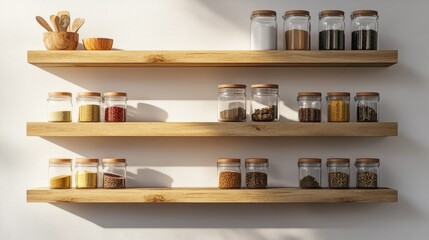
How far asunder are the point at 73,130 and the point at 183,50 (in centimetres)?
59

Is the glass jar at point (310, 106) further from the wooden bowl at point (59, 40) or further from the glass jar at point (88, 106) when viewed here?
the wooden bowl at point (59, 40)

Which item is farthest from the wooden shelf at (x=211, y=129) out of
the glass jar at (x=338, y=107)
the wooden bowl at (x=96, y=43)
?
the wooden bowl at (x=96, y=43)

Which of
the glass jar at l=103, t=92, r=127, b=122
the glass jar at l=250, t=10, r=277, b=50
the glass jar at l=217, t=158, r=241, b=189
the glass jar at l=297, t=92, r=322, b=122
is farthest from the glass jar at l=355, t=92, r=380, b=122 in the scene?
the glass jar at l=103, t=92, r=127, b=122

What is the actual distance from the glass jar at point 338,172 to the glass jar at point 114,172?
2.87 ft

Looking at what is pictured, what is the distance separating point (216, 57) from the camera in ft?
10.1

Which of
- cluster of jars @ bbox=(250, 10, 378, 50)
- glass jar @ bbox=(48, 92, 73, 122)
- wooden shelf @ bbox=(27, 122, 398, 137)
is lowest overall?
wooden shelf @ bbox=(27, 122, 398, 137)

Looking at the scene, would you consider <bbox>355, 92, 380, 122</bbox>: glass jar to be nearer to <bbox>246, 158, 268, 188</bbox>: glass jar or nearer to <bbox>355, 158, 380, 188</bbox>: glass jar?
<bbox>355, 158, 380, 188</bbox>: glass jar

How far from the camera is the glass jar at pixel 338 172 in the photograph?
3.11 metres

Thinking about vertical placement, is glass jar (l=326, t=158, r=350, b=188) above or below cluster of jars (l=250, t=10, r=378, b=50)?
below

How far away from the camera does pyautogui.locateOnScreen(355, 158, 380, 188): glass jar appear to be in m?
3.10

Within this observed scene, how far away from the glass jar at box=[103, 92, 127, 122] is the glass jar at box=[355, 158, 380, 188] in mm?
1020

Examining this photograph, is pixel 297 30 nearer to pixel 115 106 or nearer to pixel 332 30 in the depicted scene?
pixel 332 30

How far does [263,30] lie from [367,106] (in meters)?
0.55

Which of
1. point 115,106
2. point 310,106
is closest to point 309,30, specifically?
point 310,106
